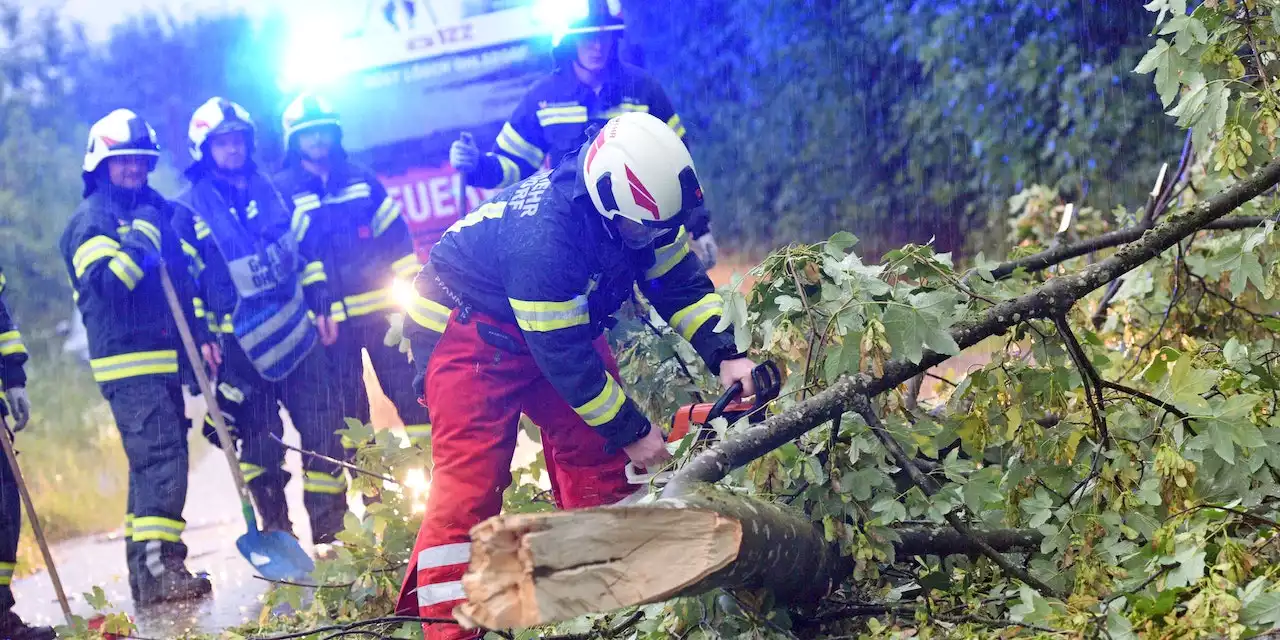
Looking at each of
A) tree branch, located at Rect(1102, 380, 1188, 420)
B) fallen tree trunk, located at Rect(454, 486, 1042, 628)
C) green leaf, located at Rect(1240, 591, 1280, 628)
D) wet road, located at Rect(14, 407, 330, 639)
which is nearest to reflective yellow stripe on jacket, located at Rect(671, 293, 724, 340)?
tree branch, located at Rect(1102, 380, 1188, 420)

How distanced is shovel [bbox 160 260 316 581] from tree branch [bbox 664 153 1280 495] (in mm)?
3272

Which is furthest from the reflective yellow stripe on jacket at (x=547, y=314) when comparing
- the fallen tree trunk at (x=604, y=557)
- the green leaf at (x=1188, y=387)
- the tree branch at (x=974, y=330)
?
the green leaf at (x=1188, y=387)

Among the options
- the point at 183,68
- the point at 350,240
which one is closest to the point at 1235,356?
the point at 350,240

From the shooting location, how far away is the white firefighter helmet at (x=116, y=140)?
4809 millimetres

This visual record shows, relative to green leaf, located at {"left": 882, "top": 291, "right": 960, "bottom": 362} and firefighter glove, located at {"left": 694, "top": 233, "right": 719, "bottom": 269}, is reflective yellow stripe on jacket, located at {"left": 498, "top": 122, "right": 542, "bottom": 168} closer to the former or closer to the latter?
firefighter glove, located at {"left": 694, "top": 233, "right": 719, "bottom": 269}

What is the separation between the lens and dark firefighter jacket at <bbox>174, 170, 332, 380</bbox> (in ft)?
17.0

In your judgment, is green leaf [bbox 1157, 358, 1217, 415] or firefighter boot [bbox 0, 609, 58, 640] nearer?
green leaf [bbox 1157, 358, 1217, 415]

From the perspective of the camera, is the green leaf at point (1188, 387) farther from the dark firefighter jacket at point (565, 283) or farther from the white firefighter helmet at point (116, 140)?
the white firefighter helmet at point (116, 140)

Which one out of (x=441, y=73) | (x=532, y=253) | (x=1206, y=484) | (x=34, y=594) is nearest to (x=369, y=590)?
(x=532, y=253)

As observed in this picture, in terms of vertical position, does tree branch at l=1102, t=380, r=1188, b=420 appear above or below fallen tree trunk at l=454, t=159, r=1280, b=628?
below

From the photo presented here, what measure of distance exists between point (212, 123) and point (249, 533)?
6.16ft

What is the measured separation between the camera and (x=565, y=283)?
9.97 ft

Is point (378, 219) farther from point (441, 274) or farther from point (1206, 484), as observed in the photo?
point (1206, 484)

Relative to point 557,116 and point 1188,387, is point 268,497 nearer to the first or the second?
point 557,116
